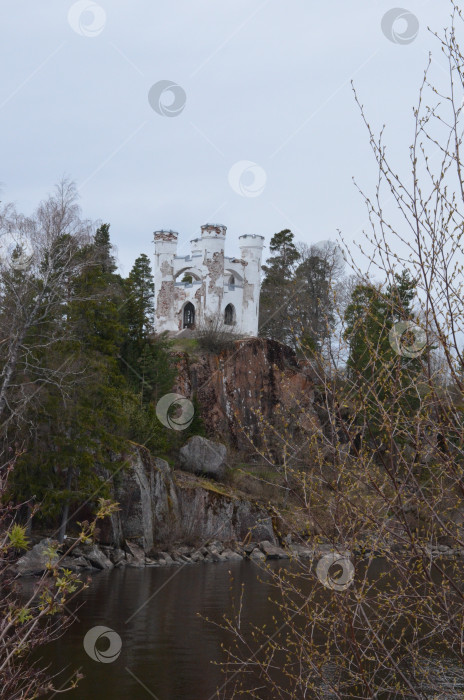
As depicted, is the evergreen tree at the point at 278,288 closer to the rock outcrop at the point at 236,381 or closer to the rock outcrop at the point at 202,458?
the rock outcrop at the point at 236,381

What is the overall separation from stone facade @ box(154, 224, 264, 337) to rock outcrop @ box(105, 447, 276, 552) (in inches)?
655

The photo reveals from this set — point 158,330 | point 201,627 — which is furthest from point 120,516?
point 158,330

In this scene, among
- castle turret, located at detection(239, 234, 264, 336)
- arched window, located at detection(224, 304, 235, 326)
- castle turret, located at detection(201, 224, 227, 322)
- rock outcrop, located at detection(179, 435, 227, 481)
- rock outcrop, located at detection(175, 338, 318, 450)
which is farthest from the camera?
castle turret, located at detection(239, 234, 264, 336)

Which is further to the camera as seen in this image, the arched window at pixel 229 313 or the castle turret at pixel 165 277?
the arched window at pixel 229 313

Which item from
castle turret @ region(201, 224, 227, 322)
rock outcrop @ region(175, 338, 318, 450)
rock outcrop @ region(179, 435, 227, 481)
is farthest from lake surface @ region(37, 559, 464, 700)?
castle turret @ region(201, 224, 227, 322)

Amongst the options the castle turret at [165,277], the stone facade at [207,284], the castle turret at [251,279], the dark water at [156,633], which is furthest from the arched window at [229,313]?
the dark water at [156,633]

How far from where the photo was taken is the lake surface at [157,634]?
13.6 metres

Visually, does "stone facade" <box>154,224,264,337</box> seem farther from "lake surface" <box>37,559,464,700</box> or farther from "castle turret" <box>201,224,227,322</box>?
"lake surface" <box>37,559,464,700</box>

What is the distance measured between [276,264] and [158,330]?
48.0 ft

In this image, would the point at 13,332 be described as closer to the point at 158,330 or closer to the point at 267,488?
the point at 267,488

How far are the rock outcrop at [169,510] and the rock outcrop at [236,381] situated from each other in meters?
7.32

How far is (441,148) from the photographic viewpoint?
18.3ft

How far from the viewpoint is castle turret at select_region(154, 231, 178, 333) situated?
2170 inches

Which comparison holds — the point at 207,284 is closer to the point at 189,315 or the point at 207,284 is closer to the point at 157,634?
the point at 189,315
